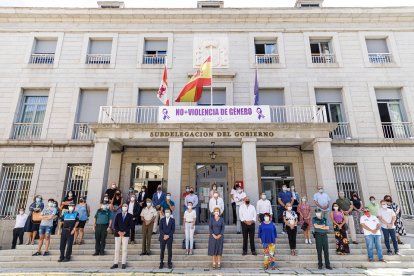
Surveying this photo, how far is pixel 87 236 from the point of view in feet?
29.9

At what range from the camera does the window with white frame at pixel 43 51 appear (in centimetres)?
1436

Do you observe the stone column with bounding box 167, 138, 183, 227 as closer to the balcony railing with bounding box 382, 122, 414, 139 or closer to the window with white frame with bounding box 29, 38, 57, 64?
the window with white frame with bounding box 29, 38, 57, 64

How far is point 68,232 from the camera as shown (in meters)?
7.60

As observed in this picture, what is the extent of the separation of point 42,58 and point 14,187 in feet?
23.8

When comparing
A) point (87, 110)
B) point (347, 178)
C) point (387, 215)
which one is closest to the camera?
point (387, 215)

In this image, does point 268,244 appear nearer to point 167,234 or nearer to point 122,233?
point 167,234

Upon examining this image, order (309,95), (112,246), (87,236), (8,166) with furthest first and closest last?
(309,95), (8,166), (87,236), (112,246)

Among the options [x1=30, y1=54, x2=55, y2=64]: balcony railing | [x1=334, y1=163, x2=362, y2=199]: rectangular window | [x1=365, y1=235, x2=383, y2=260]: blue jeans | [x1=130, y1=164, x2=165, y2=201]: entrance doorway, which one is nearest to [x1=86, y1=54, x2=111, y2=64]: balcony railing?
[x1=30, y1=54, x2=55, y2=64]: balcony railing

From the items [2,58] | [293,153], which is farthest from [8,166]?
[293,153]

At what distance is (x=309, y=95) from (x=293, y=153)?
3279 millimetres

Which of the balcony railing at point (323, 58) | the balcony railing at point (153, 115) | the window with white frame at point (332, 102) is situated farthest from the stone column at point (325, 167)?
the balcony railing at point (323, 58)

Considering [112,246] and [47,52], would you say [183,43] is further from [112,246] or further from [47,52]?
[112,246]

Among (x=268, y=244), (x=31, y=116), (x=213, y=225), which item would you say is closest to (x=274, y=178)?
(x=268, y=244)

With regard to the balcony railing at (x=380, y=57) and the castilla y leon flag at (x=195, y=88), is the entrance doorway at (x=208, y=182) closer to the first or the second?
the castilla y leon flag at (x=195, y=88)
